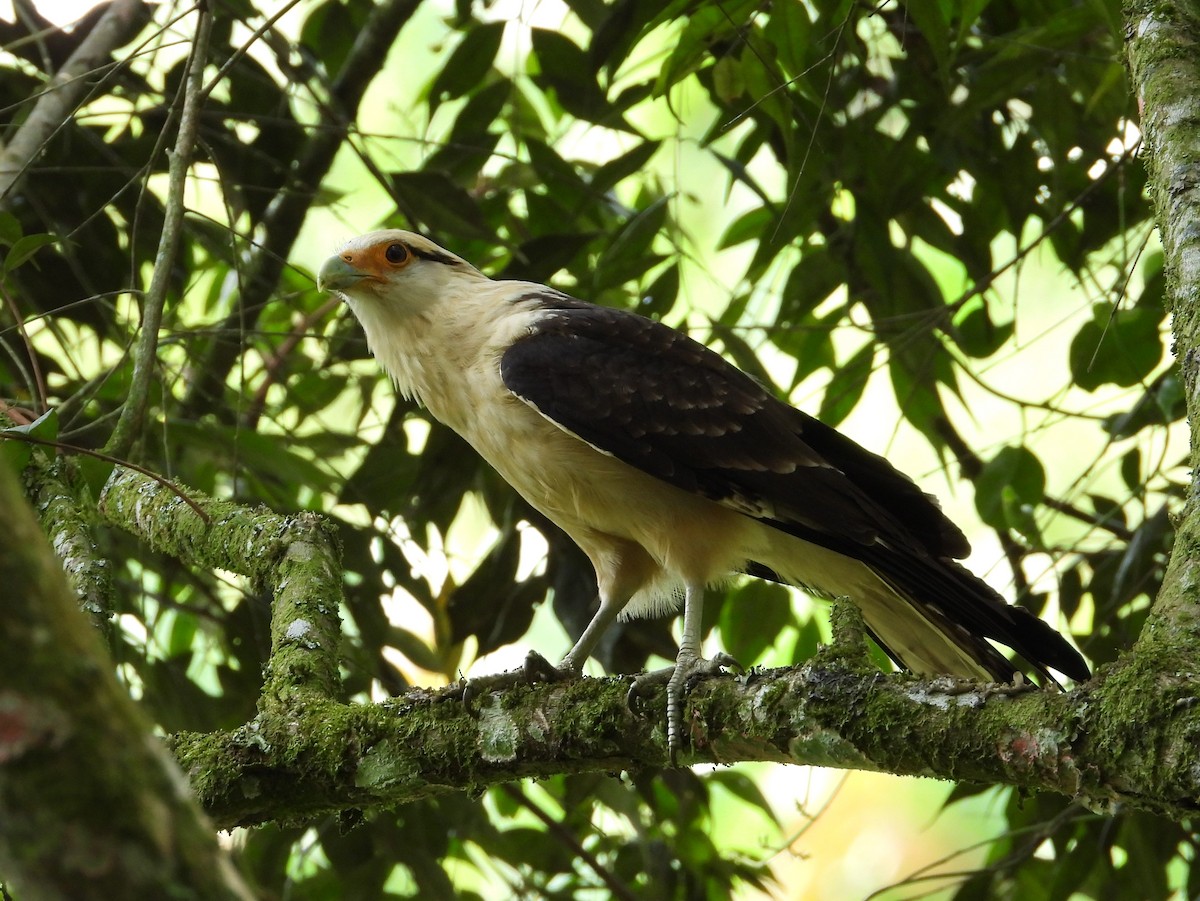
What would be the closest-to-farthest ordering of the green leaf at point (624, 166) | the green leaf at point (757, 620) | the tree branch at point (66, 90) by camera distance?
the tree branch at point (66, 90), the green leaf at point (757, 620), the green leaf at point (624, 166)

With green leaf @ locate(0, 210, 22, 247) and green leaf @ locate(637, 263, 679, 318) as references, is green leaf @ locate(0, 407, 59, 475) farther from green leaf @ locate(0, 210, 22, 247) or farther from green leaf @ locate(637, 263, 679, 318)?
green leaf @ locate(637, 263, 679, 318)

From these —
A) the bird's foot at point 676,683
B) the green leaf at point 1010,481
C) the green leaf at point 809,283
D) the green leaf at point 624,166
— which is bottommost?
the bird's foot at point 676,683

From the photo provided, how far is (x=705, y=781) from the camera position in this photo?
16.8 ft

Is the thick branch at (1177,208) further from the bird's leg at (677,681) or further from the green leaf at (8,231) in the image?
the green leaf at (8,231)

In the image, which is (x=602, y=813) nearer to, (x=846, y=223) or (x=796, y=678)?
(x=846, y=223)

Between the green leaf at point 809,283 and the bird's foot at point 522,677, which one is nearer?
the bird's foot at point 522,677

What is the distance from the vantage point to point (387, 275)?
438 cm

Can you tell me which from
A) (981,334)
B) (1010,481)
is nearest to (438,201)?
(981,334)

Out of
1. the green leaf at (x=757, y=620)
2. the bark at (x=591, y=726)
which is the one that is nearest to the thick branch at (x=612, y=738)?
the bark at (x=591, y=726)

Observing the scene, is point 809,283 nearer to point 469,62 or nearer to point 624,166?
point 624,166

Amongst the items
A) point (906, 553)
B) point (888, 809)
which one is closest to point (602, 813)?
point (906, 553)

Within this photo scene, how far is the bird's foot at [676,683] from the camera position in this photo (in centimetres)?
276

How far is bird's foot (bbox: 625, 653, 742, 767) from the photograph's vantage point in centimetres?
276

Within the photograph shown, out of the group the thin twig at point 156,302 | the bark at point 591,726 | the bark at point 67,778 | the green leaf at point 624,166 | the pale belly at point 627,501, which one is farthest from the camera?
the green leaf at point 624,166
